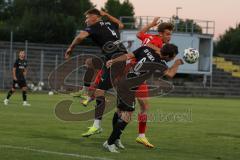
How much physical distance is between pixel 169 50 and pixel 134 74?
102 centimetres

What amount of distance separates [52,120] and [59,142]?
601cm

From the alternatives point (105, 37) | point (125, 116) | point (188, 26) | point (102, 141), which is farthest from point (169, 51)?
point (188, 26)

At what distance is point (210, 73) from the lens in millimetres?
56781

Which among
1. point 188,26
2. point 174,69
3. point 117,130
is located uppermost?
point 188,26

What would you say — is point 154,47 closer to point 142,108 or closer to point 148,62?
point 148,62

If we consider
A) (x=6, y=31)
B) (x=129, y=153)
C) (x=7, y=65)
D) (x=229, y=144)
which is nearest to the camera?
(x=129, y=153)

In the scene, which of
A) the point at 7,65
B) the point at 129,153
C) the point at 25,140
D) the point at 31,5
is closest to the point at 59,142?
the point at 25,140

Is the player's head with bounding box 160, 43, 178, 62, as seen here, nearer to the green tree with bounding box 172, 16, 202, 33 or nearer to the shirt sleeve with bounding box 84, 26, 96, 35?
the shirt sleeve with bounding box 84, 26, 96, 35

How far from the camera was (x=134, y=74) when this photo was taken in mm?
11422

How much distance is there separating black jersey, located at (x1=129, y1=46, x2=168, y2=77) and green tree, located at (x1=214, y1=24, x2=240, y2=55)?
86.7m

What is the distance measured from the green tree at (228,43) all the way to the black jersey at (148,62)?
8672 centimetres

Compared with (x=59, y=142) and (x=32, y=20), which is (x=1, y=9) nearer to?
(x=32, y=20)

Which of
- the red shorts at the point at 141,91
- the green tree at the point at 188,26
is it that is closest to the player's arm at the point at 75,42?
the red shorts at the point at 141,91

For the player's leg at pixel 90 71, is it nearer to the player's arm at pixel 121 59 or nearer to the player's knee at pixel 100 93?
the player's knee at pixel 100 93
